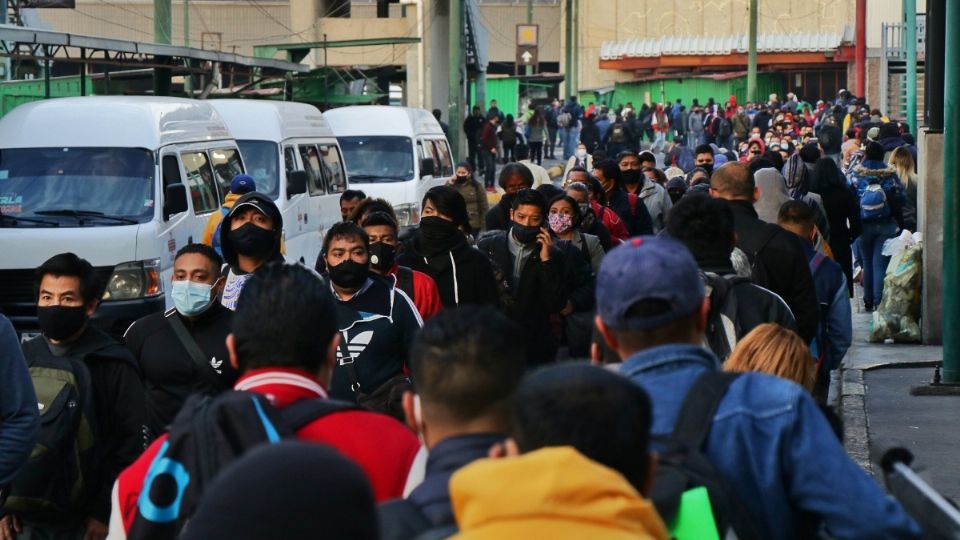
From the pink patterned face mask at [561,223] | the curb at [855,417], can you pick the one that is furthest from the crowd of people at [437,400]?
the curb at [855,417]

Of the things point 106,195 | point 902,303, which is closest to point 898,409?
point 902,303

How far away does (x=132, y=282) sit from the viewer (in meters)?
13.5

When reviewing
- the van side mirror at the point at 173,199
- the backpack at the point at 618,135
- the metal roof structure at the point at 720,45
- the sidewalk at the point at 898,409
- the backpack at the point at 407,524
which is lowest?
the sidewalk at the point at 898,409

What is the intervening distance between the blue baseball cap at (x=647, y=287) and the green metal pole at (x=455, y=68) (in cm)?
3534

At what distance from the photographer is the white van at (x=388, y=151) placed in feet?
72.0

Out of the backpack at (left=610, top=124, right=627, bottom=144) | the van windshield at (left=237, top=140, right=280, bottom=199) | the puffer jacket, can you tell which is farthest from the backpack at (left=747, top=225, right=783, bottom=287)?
the backpack at (left=610, top=124, right=627, bottom=144)

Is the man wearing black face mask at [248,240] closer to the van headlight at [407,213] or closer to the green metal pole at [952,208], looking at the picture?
the green metal pole at [952,208]

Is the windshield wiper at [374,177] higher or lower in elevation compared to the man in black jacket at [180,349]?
higher

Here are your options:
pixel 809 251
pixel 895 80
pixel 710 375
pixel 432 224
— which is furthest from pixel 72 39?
pixel 895 80

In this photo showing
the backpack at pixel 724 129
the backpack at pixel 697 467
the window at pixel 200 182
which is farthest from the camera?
the backpack at pixel 724 129

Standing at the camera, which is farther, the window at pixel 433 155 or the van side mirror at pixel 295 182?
the window at pixel 433 155

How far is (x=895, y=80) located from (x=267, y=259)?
3821 cm

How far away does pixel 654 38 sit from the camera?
78.4 m

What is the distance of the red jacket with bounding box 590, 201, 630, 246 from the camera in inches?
499
